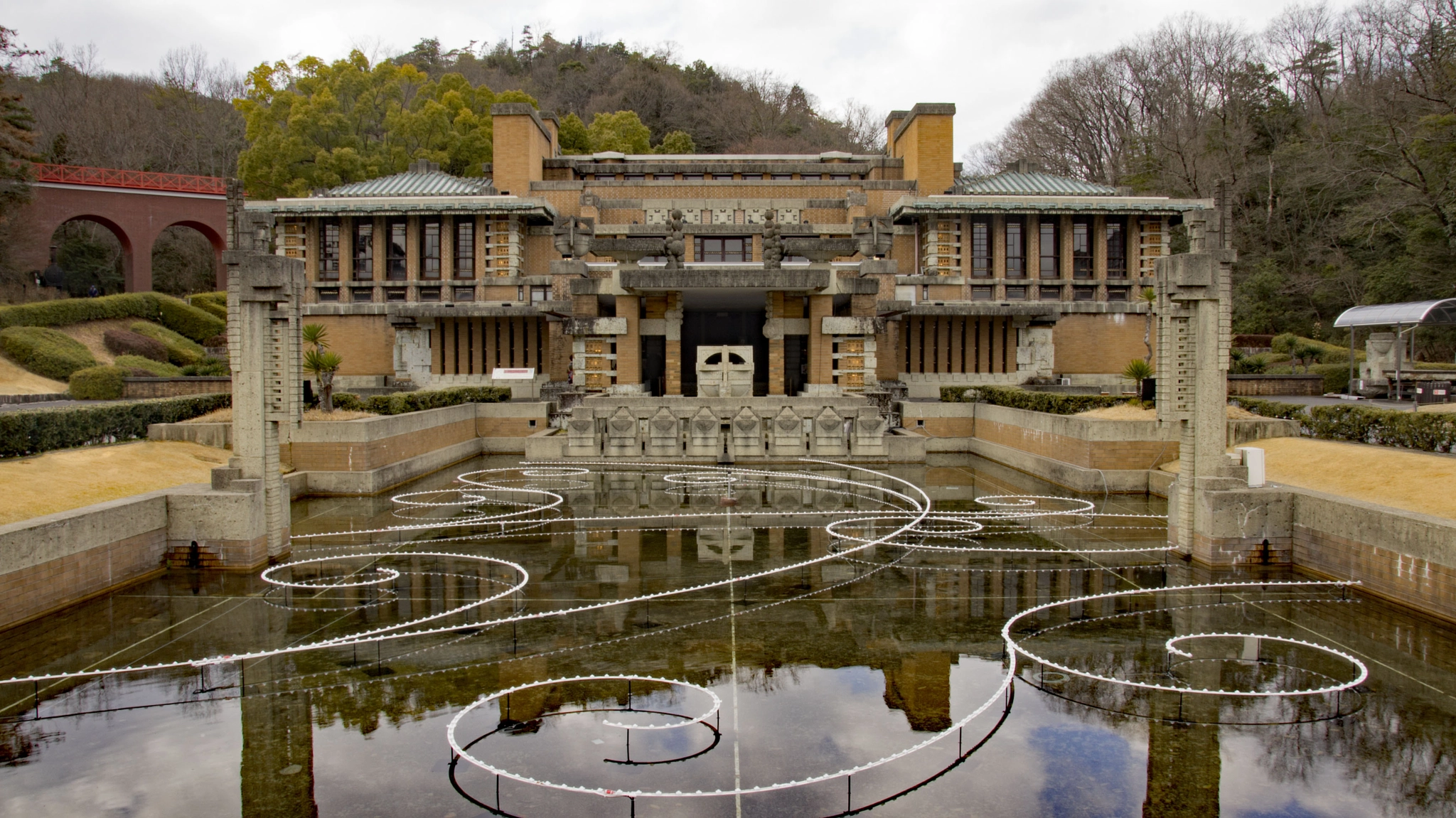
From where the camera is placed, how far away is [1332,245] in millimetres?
48969

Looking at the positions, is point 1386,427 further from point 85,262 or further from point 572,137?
point 85,262

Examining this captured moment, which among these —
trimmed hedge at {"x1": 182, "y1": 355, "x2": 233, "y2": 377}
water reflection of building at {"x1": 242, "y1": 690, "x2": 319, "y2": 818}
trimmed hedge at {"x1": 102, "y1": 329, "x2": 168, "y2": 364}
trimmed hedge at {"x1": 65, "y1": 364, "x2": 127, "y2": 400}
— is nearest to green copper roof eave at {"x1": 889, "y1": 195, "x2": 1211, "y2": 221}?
trimmed hedge at {"x1": 182, "y1": 355, "x2": 233, "y2": 377}

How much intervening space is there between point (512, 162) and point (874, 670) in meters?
35.2

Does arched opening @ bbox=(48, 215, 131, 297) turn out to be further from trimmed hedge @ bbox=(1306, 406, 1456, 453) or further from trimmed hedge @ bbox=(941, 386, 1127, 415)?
trimmed hedge @ bbox=(1306, 406, 1456, 453)

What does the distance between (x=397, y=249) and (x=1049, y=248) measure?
84.8 feet

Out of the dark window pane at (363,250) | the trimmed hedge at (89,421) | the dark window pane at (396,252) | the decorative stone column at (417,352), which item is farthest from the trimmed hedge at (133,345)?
the trimmed hedge at (89,421)

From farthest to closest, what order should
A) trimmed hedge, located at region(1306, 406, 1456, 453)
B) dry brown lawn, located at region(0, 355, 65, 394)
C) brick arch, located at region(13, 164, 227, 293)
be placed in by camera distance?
1. brick arch, located at region(13, 164, 227, 293)
2. dry brown lawn, located at region(0, 355, 65, 394)
3. trimmed hedge, located at region(1306, 406, 1456, 453)

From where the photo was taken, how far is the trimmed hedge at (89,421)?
1384cm

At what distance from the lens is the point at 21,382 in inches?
1303

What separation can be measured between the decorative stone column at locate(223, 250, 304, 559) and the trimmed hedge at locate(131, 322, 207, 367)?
30.1 meters

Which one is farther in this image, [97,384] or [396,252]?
[396,252]

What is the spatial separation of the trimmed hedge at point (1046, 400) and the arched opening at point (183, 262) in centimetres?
4602

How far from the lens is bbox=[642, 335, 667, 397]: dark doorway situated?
112 ft

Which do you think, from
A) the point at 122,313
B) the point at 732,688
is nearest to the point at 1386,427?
the point at 732,688
